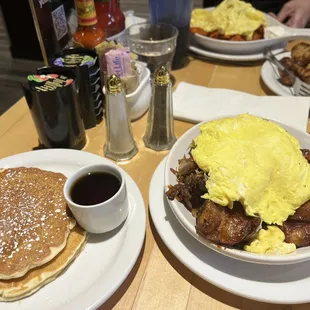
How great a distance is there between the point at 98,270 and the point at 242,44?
1.39m

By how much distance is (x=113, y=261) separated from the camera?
816 millimetres

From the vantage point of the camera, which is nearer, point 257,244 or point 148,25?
point 257,244

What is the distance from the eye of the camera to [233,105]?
139cm

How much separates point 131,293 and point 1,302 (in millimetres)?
299

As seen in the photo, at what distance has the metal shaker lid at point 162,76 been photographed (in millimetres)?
1068

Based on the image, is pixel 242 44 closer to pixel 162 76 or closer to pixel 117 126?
pixel 162 76

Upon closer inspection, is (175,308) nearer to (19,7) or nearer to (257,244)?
(257,244)

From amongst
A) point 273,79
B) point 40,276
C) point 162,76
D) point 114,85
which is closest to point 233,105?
point 273,79

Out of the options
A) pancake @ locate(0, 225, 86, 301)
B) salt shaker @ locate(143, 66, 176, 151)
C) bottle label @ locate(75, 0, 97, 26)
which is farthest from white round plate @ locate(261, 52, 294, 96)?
pancake @ locate(0, 225, 86, 301)

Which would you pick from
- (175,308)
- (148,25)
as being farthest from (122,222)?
(148,25)

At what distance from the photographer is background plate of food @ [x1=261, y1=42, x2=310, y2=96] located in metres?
1.48

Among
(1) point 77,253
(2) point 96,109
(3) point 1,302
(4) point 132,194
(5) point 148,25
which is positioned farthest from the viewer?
(5) point 148,25

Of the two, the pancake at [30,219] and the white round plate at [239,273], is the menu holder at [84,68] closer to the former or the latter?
the pancake at [30,219]

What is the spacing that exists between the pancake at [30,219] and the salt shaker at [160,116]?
38 cm
